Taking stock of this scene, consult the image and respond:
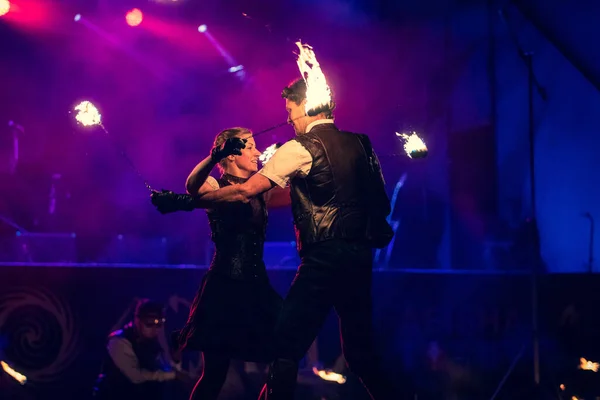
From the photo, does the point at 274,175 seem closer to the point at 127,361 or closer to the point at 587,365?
the point at 127,361

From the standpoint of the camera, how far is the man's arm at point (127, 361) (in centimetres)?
567

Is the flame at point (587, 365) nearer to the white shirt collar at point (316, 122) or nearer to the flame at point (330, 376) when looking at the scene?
the flame at point (330, 376)

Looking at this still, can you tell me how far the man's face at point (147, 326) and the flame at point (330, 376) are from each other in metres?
1.75

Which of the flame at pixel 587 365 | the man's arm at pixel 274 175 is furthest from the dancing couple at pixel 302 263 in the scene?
the flame at pixel 587 365

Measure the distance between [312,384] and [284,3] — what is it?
271 inches

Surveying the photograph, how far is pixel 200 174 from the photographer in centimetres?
379

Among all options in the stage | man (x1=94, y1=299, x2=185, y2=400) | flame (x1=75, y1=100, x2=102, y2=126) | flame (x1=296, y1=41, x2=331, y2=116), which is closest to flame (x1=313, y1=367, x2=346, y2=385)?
the stage

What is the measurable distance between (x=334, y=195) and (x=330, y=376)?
320cm

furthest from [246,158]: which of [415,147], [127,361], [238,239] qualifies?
[127,361]

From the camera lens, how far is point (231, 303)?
4.14 meters

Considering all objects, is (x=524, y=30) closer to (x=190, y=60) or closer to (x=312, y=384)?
(x=190, y=60)

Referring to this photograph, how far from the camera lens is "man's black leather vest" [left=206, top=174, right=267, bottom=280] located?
418 cm

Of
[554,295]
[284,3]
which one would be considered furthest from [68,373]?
[284,3]

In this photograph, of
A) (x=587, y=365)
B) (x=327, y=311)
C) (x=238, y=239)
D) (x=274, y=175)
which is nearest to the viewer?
(x=274, y=175)
